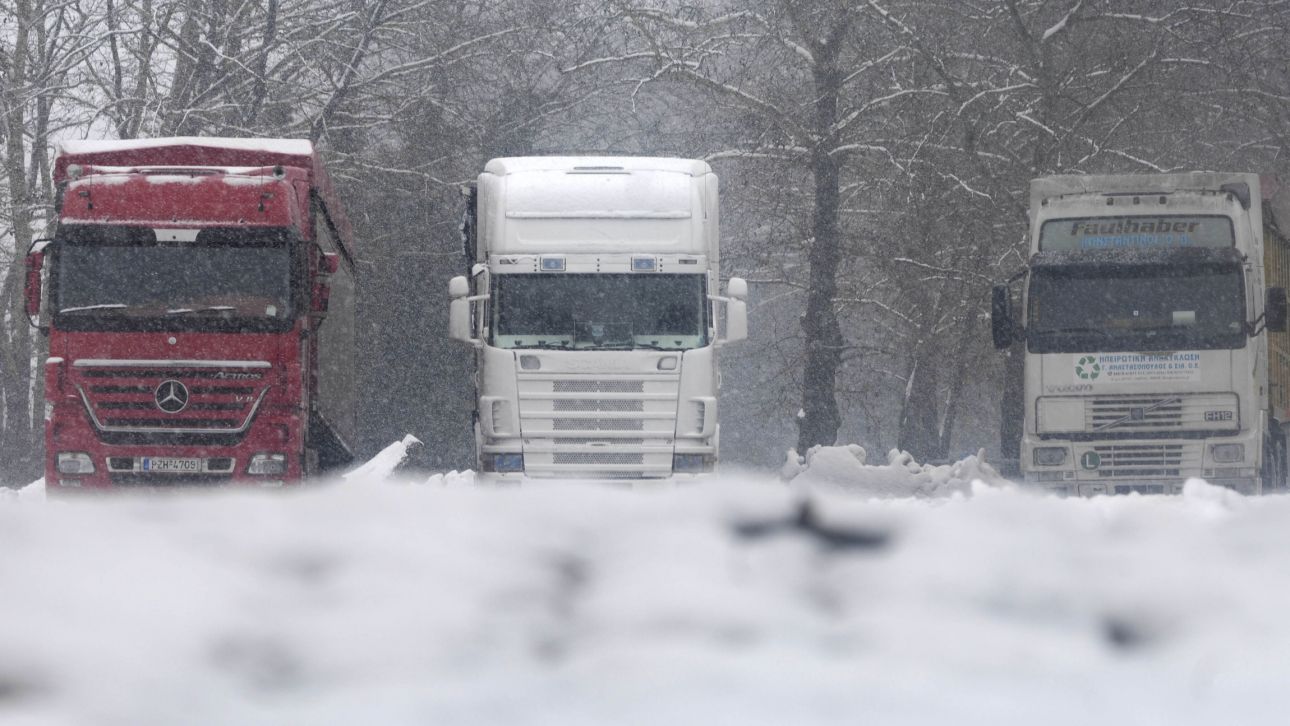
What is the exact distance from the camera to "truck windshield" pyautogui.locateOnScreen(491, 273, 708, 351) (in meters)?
14.6

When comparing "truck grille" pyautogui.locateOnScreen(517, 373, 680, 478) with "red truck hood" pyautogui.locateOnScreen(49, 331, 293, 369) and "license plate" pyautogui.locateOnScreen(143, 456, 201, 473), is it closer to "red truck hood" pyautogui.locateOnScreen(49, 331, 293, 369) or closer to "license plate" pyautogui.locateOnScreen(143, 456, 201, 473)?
"red truck hood" pyautogui.locateOnScreen(49, 331, 293, 369)

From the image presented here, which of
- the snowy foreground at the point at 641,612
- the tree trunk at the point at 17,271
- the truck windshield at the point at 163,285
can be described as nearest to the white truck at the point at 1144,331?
the truck windshield at the point at 163,285

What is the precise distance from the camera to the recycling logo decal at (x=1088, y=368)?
53.0 feet

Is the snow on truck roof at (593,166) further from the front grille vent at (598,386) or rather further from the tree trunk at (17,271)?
the tree trunk at (17,271)

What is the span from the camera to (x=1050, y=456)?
54.2ft

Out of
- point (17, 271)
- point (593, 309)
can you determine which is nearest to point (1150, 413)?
point (593, 309)

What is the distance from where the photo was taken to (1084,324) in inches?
634

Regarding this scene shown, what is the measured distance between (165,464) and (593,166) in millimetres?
4859

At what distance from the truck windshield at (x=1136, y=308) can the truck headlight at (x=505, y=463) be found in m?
5.68

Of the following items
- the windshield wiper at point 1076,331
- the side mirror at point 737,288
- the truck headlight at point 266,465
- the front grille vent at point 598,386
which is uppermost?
the side mirror at point 737,288

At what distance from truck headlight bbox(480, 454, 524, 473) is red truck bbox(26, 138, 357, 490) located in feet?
5.93

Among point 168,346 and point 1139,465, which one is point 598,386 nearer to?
point 168,346

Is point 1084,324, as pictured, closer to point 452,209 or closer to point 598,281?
point 598,281

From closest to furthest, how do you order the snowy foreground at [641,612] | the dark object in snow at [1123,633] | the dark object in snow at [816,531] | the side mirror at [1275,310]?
1. the snowy foreground at [641,612]
2. the dark object in snow at [1123,633]
3. the dark object in snow at [816,531]
4. the side mirror at [1275,310]
